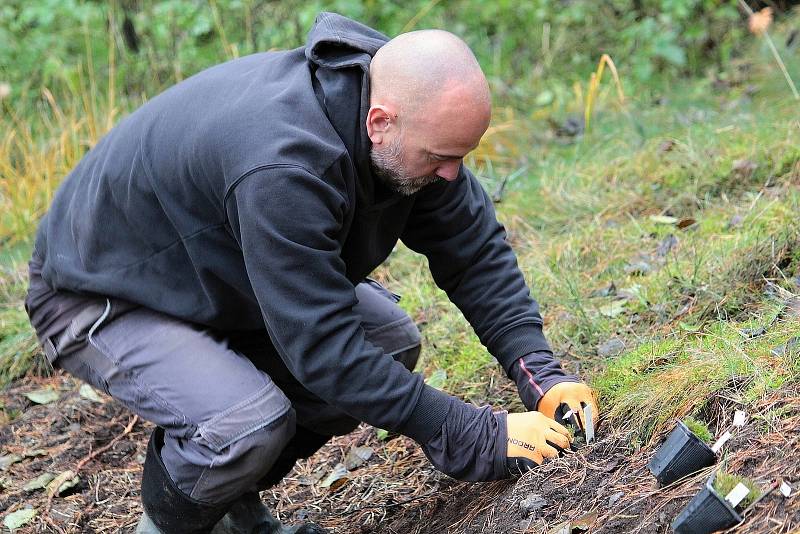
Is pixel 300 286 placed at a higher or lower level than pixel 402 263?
higher

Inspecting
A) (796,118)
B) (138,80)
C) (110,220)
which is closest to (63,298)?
(110,220)

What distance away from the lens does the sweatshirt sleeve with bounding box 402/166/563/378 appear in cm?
266

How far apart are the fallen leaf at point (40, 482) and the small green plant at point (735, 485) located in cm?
257

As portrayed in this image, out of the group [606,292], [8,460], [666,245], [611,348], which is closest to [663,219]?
[666,245]

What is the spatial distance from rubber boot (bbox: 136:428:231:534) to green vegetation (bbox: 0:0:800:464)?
3.51 feet

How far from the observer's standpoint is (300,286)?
2131mm

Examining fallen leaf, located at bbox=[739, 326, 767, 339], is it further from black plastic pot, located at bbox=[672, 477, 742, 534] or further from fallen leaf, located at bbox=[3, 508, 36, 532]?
fallen leaf, located at bbox=[3, 508, 36, 532]

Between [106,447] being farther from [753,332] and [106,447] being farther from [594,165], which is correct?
[594,165]

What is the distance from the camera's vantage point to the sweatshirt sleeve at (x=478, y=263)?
2664mm

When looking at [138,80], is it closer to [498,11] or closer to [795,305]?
[498,11]

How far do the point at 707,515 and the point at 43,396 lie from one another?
3100 mm

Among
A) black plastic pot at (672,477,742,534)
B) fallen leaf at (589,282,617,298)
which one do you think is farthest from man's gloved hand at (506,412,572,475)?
fallen leaf at (589,282,617,298)

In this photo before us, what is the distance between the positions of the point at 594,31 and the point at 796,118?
3.02 m

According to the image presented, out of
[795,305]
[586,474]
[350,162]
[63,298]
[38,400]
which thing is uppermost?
[350,162]
